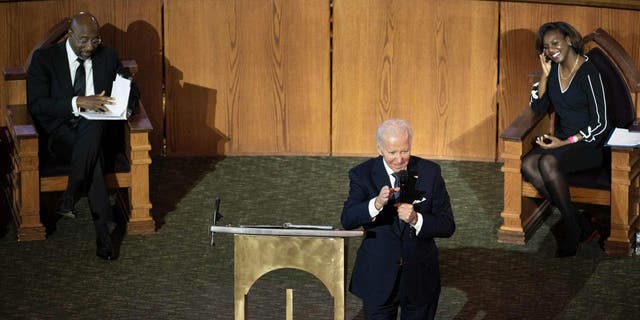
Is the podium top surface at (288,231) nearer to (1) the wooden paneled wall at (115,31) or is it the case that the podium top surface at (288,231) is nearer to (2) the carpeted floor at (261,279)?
(2) the carpeted floor at (261,279)

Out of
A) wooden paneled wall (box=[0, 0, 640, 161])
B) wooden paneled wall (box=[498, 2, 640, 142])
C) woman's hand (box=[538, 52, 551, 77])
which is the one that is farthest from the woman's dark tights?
wooden paneled wall (box=[0, 0, 640, 161])

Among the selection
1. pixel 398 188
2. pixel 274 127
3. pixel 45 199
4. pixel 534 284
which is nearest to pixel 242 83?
pixel 274 127

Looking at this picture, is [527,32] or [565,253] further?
[527,32]

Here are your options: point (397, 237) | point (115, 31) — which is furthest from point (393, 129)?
point (115, 31)

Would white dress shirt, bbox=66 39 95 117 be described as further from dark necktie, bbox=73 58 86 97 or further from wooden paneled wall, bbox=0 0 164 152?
wooden paneled wall, bbox=0 0 164 152

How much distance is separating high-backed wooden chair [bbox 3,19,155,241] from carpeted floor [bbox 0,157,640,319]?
100 millimetres

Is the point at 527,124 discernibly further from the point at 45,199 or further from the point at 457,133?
the point at 45,199

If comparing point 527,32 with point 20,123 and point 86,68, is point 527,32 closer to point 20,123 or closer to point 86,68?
point 86,68

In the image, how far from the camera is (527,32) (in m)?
7.53

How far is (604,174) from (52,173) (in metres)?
2.79

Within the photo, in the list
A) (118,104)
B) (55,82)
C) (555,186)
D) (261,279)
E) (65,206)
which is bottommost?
(261,279)

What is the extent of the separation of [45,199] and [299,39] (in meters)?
1.85

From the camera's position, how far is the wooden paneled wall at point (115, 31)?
7.50m

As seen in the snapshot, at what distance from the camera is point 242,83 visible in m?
7.87
